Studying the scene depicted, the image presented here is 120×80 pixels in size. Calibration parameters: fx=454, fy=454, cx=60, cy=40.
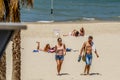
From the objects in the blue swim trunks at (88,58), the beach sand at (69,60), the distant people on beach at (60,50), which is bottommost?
the beach sand at (69,60)

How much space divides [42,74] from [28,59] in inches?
94.8

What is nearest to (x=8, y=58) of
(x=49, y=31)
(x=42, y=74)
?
(x=42, y=74)

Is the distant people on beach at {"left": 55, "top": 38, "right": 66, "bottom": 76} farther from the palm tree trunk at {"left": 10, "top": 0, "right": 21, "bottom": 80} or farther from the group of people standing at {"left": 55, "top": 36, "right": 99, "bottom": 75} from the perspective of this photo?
the palm tree trunk at {"left": 10, "top": 0, "right": 21, "bottom": 80}

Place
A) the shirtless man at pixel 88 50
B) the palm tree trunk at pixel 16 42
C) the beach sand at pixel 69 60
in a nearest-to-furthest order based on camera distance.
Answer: the palm tree trunk at pixel 16 42
the shirtless man at pixel 88 50
the beach sand at pixel 69 60

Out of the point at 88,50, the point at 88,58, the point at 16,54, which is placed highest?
the point at 16,54

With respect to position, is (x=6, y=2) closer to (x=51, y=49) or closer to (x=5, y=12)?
(x=5, y=12)

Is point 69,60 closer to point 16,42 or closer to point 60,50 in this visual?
point 60,50

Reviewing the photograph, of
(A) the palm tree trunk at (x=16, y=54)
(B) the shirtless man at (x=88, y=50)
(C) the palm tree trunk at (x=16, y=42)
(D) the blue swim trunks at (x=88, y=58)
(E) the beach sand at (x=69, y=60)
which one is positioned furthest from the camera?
(E) the beach sand at (x=69, y=60)

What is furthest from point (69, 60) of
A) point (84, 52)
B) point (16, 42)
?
point (16, 42)

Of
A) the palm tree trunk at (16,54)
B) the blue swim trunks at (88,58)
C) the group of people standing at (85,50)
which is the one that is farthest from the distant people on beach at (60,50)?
the palm tree trunk at (16,54)

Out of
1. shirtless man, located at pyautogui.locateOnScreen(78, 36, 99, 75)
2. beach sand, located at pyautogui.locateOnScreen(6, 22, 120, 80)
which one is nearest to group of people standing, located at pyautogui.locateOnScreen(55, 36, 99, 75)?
shirtless man, located at pyautogui.locateOnScreen(78, 36, 99, 75)

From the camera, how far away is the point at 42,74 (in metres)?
16.8

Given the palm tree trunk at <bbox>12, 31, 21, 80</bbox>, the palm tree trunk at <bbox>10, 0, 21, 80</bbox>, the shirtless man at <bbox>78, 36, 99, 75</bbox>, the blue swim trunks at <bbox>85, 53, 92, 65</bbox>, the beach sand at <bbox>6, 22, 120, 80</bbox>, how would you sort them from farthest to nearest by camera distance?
1. the beach sand at <bbox>6, 22, 120, 80</bbox>
2. the blue swim trunks at <bbox>85, 53, 92, 65</bbox>
3. the shirtless man at <bbox>78, 36, 99, 75</bbox>
4. the palm tree trunk at <bbox>12, 31, 21, 80</bbox>
5. the palm tree trunk at <bbox>10, 0, 21, 80</bbox>

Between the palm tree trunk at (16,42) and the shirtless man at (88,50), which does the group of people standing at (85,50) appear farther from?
the palm tree trunk at (16,42)
